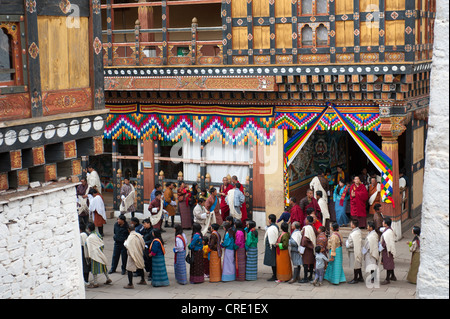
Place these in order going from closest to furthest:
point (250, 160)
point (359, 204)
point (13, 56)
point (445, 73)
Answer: point (445, 73) → point (13, 56) → point (359, 204) → point (250, 160)

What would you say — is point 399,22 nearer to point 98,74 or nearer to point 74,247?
point 98,74

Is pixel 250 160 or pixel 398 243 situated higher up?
pixel 250 160

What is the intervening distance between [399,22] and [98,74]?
27.3 feet

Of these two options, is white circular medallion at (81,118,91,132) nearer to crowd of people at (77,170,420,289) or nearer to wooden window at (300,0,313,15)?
crowd of people at (77,170,420,289)

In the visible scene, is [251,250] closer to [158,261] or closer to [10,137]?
[158,261]

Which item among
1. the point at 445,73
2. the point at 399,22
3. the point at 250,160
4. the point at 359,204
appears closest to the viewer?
the point at 445,73

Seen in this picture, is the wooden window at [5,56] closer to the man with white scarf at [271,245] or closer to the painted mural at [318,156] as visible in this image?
the man with white scarf at [271,245]

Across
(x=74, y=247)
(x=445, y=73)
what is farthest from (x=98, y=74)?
(x=445, y=73)

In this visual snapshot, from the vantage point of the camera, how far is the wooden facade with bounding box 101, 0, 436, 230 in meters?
16.3

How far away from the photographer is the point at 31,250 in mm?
9859

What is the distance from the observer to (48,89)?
32.8ft

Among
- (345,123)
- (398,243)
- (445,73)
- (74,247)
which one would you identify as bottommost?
(398,243)

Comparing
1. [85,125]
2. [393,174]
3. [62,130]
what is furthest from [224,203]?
[62,130]

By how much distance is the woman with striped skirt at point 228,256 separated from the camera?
13711 millimetres
